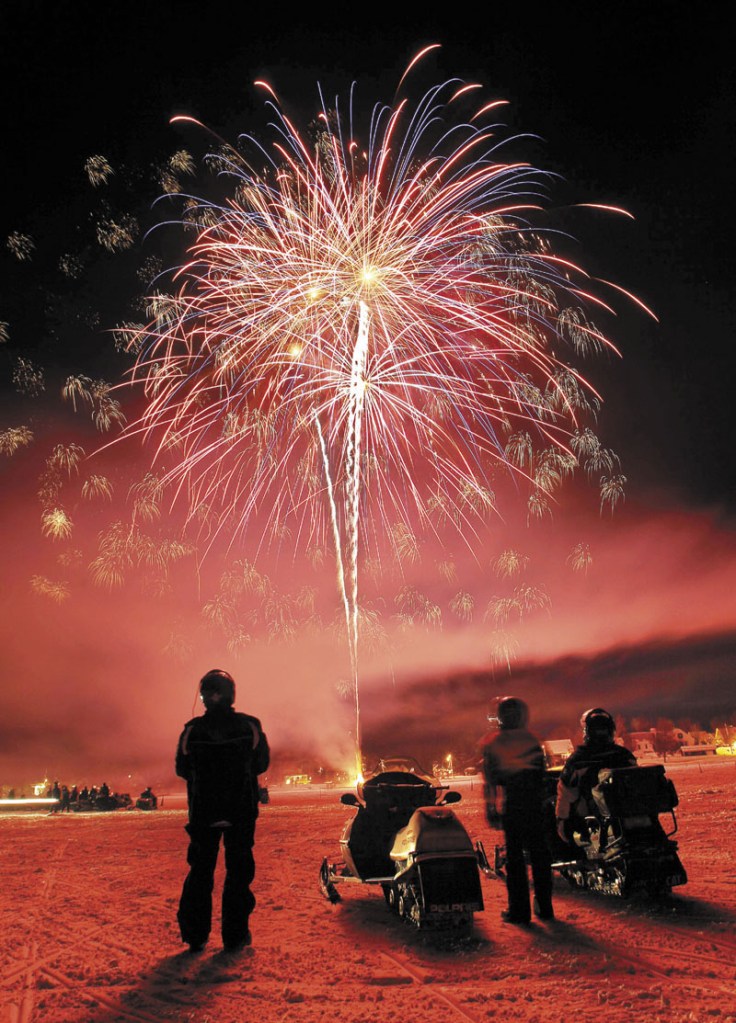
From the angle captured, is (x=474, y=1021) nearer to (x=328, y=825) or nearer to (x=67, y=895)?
(x=67, y=895)

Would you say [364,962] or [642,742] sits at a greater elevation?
[642,742]

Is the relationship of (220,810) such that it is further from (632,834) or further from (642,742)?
(642,742)

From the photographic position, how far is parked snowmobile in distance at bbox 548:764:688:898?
23.5 ft

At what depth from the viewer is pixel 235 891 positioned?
6121mm

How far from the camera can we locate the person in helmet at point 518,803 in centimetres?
677

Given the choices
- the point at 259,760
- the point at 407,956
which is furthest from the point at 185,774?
the point at 407,956

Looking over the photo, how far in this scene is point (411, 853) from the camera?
6.58 metres

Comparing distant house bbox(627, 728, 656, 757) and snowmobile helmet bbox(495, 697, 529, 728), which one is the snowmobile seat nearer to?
snowmobile helmet bbox(495, 697, 529, 728)

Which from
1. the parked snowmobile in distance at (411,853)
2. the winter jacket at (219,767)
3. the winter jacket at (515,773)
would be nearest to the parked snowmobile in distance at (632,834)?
the winter jacket at (515,773)

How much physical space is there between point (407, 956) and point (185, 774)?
7.97 ft

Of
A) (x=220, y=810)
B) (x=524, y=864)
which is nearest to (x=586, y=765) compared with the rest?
(x=524, y=864)

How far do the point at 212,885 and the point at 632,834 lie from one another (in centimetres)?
427

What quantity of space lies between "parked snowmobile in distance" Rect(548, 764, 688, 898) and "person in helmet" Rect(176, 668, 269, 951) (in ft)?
11.2

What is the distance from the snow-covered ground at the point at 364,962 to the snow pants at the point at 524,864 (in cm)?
23
